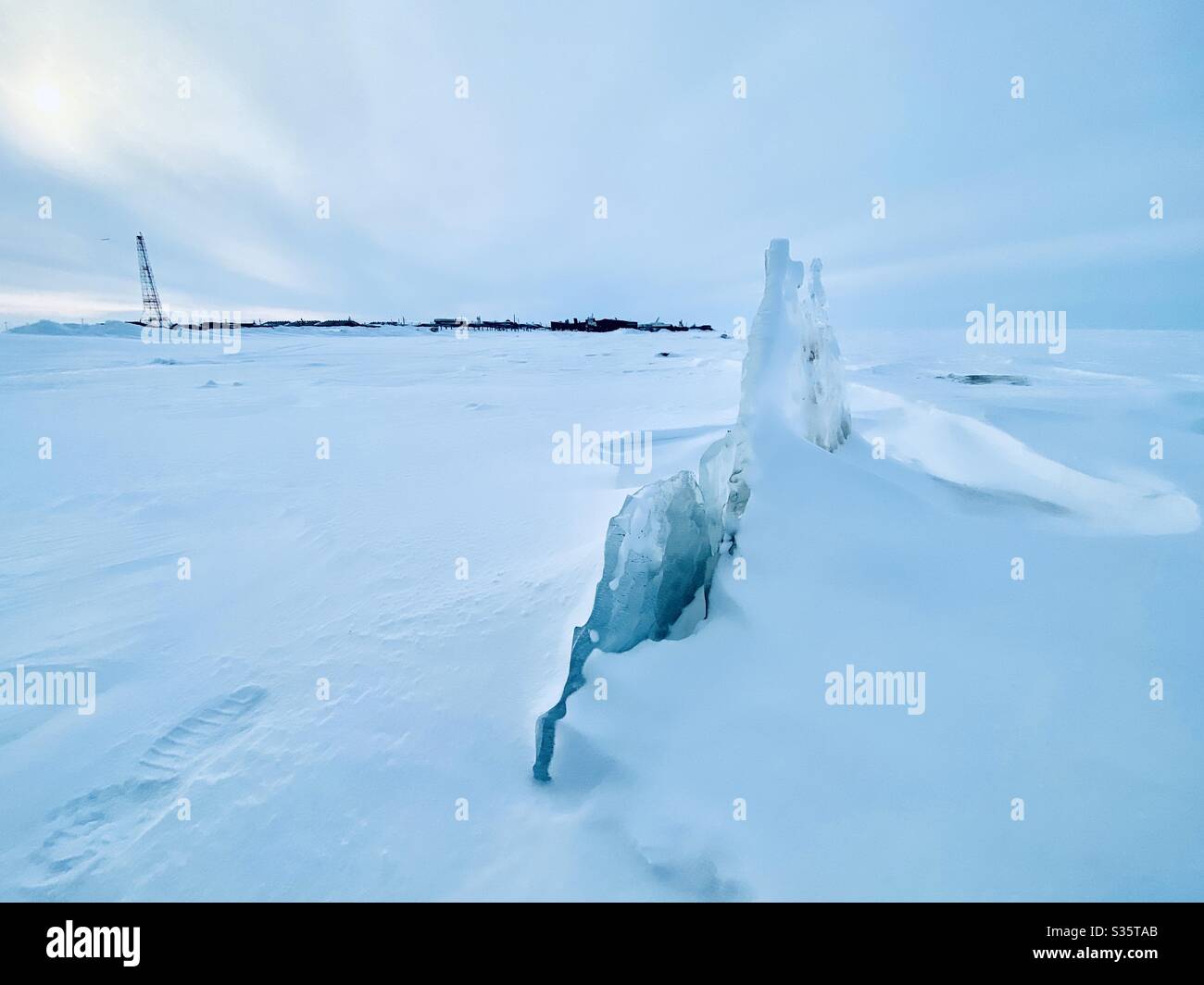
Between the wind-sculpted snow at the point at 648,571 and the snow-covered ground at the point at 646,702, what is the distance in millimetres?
179

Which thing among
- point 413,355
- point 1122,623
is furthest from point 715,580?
point 413,355

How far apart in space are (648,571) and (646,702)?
78 centimetres

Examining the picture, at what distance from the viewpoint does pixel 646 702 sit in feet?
8.65

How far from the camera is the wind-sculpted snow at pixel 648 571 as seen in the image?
3.01 meters

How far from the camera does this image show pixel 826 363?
5.20 meters

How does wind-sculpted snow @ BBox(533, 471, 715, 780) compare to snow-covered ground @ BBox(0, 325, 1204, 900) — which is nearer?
snow-covered ground @ BBox(0, 325, 1204, 900)

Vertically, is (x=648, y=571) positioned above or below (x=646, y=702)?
above

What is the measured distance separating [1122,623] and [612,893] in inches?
114

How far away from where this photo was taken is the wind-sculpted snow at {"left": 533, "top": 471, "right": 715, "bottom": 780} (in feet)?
9.87

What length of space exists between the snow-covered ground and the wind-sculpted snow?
0.18m

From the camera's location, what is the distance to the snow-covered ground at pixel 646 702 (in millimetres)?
2039

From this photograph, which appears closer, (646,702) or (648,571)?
(646,702)

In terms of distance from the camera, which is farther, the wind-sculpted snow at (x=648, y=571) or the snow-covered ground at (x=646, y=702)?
the wind-sculpted snow at (x=648, y=571)
